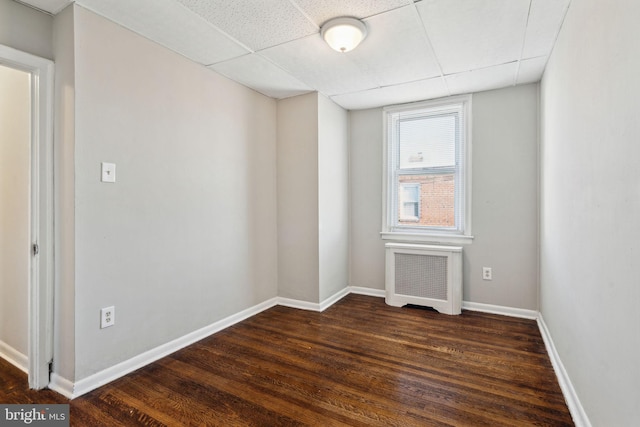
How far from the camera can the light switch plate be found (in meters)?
2.07

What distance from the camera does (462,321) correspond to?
10.4 ft

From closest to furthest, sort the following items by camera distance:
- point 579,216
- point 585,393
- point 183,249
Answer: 1. point 585,393
2. point 579,216
3. point 183,249

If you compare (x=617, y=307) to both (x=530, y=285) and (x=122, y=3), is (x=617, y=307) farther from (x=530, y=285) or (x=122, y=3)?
(x=122, y=3)

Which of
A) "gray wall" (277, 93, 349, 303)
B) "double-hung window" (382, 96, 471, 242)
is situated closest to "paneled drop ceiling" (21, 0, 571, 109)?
"gray wall" (277, 93, 349, 303)

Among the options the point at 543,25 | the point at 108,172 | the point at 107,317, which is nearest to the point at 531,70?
the point at 543,25

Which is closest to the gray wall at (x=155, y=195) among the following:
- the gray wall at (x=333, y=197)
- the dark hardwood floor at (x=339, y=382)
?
the dark hardwood floor at (x=339, y=382)

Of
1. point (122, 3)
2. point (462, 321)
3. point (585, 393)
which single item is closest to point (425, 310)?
point (462, 321)

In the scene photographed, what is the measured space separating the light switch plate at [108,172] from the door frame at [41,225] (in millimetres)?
289

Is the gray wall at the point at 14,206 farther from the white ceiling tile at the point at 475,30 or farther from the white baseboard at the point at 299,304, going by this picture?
the white ceiling tile at the point at 475,30

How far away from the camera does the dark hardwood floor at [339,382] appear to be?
176 centimetres

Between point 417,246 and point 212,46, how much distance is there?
8.96 ft

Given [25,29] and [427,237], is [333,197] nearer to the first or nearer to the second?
[427,237]

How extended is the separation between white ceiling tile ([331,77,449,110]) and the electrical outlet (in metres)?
2.91

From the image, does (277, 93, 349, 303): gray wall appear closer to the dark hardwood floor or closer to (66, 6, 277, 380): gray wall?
(66, 6, 277, 380): gray wall
